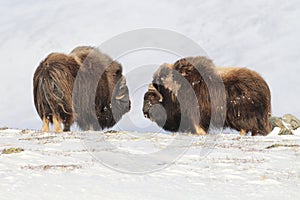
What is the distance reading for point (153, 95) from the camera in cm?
1602

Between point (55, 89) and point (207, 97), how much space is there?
16.4 ft

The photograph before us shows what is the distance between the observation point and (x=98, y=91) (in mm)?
16188

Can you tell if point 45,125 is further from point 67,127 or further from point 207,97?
point 207,97

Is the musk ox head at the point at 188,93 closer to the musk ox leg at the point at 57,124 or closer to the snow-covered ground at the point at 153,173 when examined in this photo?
the musk ox leg at the point at 57,124

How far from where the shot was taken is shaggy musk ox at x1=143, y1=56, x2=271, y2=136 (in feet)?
50.3

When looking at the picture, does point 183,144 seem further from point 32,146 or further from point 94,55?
point 94,55

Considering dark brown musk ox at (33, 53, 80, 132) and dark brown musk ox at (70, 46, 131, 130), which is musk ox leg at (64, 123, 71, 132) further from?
dark brown musk ox at (70, 46, 131, 130)

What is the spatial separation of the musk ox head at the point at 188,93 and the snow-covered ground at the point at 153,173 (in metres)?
3.98

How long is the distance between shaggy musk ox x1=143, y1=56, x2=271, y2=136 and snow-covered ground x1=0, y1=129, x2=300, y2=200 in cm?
405

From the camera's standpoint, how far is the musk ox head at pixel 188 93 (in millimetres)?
15281

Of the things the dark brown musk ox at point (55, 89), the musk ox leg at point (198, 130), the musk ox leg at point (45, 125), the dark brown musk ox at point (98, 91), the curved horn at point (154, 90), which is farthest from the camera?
the curved horn at point (154, 90)

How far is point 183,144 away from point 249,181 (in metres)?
4.91

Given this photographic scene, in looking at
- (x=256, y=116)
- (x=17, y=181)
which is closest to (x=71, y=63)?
(x=256, y=116)

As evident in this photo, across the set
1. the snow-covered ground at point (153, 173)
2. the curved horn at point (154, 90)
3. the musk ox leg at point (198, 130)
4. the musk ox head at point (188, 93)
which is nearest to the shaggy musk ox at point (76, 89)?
the curved horn at point (154, 90)
